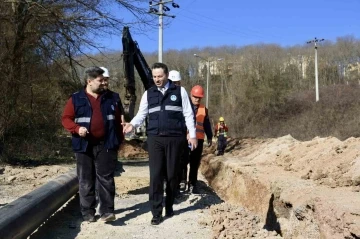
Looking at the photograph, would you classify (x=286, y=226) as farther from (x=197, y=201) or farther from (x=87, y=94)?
(x=87, y=94)

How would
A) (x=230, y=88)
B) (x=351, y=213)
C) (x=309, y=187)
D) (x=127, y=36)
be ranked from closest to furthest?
(x=351, y=213), (x=309, y=187), (x=127, y=36), (x=230, y=88)

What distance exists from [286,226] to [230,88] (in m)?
49.7

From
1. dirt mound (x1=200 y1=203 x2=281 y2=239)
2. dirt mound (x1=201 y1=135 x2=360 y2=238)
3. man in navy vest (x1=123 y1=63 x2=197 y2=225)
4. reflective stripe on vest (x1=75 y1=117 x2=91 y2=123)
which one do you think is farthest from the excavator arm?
dirt mound (x1=200 y1=203 x2=281 y2=239)

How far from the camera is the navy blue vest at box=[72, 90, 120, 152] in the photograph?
17.4 ft

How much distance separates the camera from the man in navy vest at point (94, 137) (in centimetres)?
530

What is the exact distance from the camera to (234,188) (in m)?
11.0

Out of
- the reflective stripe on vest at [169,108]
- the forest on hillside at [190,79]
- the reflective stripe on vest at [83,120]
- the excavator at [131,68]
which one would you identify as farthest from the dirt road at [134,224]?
the excavator at [131,68]

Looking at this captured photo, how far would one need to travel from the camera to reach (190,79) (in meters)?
61.6

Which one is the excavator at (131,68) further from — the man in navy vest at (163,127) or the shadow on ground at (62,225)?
the man in navy vest at (163,127)

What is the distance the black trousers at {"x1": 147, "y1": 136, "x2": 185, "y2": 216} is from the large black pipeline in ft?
4.05

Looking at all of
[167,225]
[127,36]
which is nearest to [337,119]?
[127,36]

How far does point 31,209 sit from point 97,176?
0.83 metres

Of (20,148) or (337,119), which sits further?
(337,119)

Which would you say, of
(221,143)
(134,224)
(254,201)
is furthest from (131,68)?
(134,224)
